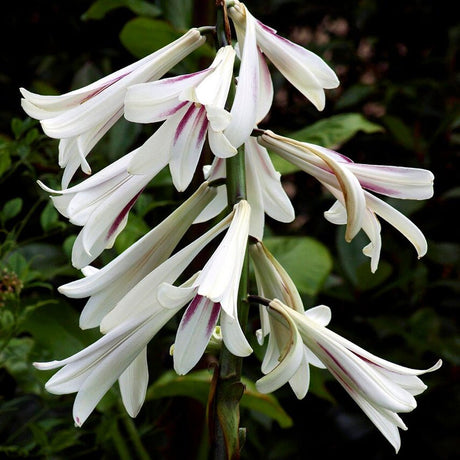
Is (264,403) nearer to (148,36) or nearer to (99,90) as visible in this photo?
(99,90)

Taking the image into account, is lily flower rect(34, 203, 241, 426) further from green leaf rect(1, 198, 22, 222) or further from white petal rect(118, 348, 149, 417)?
green leaf rect(1, 198, 22, 222)

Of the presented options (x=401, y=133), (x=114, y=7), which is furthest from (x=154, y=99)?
(x=401, y=133)

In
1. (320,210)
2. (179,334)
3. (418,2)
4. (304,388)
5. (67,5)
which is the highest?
(179,334)

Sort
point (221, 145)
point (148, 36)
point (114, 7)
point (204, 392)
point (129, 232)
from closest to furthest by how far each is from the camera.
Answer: point (221, 145) → point (204, 392) → point (129, 232) → point (148, 36) → point (114, 7)

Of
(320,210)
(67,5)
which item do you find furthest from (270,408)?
Result: (67,5)

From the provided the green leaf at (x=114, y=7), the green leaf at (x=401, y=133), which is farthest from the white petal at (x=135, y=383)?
the green leaf at (x=401, y=133)

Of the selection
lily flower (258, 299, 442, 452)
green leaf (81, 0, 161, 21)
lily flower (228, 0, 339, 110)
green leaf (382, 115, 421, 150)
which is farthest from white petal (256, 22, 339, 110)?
green leaf (382, 115, 421, 150)

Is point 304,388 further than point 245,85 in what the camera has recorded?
Yes

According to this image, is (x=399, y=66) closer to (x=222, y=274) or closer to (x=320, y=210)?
(x=320, y=210)
